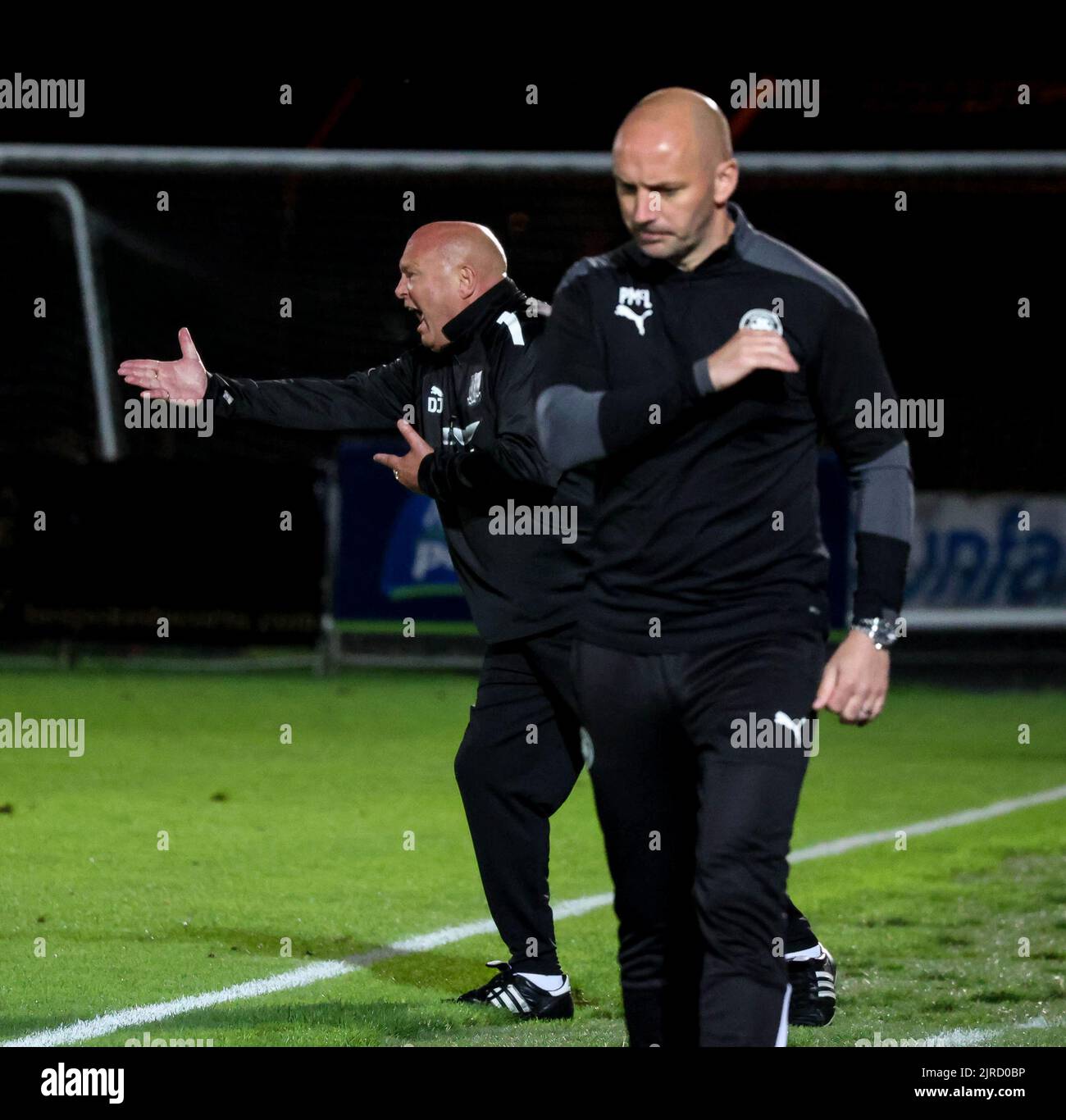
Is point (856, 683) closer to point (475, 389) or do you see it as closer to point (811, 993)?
point (811, 993)

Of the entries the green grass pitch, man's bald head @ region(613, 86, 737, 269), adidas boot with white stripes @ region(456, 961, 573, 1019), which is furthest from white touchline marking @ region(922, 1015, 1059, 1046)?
man's bald head @ region(613, 86, 737, 269)

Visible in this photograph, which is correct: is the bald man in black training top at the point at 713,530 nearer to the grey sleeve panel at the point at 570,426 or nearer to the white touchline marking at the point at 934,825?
the grey sleeve panel at the point at 570,426

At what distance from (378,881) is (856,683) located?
418 centimetres

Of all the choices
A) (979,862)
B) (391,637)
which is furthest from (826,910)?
(391,637)

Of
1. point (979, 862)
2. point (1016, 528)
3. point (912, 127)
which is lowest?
point (979, 862)

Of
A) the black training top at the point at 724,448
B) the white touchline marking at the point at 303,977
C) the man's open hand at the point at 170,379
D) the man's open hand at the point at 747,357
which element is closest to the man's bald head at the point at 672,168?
the black training top at the point at 724,448

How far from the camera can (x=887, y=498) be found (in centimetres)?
416

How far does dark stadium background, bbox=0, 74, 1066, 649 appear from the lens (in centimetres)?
1599

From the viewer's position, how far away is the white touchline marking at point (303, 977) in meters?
5.32

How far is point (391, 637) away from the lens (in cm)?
1666

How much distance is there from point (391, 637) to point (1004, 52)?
12.6m
